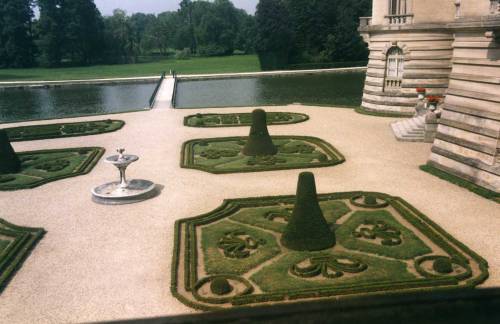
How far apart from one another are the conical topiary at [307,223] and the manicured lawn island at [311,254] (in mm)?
29

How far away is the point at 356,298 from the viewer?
1152cm

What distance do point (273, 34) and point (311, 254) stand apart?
242ft

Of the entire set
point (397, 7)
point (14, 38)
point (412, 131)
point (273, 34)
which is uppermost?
point (14, 38)

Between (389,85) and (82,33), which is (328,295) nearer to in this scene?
(389,85)

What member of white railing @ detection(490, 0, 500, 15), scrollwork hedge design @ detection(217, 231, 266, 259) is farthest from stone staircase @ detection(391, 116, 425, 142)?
scrollwork hedge design @ detection(217, 231, 266, 259)

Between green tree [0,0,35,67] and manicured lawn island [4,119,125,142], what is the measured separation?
75843mm

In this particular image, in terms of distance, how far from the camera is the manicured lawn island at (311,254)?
11.9 metres

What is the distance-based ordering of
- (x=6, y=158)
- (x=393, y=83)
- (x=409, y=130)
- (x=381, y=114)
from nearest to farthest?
(x=6, y=158) → (x=409, y=130) → (x=381, y=114) → (x=393, y=83)

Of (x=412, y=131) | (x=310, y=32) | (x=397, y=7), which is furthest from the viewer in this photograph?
(x=310, y=32)

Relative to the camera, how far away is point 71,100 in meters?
51.8

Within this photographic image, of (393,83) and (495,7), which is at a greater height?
(495,7)

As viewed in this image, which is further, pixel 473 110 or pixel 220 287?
pixel 473 110

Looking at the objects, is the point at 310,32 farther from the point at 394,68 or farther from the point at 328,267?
the point at 328,267

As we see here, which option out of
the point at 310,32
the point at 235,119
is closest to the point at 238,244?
the point at 235,119
